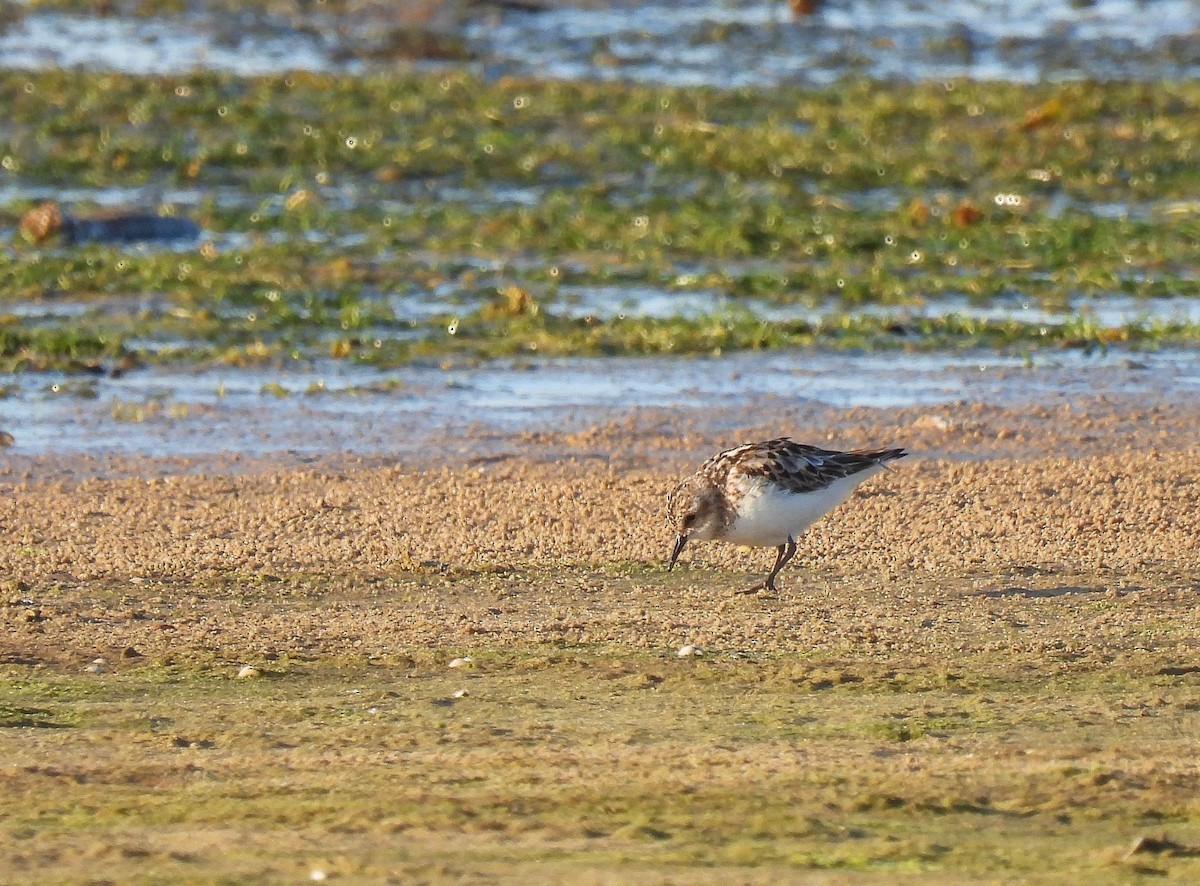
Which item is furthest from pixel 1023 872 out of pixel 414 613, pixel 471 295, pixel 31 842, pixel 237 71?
pixel 237 71

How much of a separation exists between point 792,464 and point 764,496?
24 centimetres

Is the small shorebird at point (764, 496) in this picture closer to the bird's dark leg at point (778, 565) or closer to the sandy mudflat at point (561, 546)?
the bird's dark leg at point (778, 565)

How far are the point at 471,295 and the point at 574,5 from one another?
13.3m

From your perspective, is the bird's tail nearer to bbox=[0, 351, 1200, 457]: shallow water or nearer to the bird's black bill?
the bird's black bill

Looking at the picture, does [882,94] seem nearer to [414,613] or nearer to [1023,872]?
[414,613]

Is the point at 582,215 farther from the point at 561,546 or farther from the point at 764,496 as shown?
the point at 764,496

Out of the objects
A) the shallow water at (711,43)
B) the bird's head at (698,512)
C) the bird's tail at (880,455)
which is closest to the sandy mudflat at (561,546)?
A: the bird's head at (698,512)

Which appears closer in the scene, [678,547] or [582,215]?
[678,547]

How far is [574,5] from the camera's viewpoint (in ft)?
86.1

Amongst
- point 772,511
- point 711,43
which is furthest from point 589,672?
point 711,43

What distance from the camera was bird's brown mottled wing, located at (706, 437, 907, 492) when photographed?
25.3ft

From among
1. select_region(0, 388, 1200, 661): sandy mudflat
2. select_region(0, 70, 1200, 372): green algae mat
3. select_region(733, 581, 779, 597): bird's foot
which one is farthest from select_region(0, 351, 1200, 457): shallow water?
select_region(733, 581, 779, 597): bird's foot

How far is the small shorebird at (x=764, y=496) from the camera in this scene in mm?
7637

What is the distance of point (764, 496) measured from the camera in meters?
7.60
